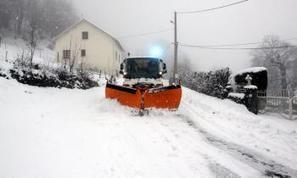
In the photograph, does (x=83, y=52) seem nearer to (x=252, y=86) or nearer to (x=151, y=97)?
(x=252, y=86)

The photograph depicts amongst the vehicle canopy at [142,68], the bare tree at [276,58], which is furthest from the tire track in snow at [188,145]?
the bare tree at [276,58]

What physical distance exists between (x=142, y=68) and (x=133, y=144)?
6706mm

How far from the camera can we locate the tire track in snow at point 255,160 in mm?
4355

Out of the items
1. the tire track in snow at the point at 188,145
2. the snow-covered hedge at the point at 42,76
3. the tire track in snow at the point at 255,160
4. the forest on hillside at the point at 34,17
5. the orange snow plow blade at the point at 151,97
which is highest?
the forest on hillside at the point at 34,17

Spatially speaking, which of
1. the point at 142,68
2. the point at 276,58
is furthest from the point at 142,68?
the point at 276,58

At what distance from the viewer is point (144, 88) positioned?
34.9 feet

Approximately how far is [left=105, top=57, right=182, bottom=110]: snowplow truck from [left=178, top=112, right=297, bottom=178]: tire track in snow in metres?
3.11

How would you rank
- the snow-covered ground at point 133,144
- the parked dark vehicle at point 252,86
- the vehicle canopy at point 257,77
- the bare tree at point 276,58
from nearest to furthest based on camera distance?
the snow-covered ground at point 133,144, the parked dark vehicle at point 252,86, the vehicle canopy at point 257,77, the bare tree at point 276,58

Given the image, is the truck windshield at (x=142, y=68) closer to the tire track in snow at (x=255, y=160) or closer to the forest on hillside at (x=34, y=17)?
the tire track in snow at (x=255, y=160)

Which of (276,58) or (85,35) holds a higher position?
(85,35)

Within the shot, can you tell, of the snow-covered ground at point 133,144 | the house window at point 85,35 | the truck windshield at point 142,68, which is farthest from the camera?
the house window at point 85,35

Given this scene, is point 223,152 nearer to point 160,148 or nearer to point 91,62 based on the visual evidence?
point 160,148

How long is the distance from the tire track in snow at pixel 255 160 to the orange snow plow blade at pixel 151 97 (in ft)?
10.1

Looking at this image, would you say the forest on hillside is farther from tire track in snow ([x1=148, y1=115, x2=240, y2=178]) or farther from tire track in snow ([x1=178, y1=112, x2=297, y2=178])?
tire track in snow ([x1=178, y1=112, x2=297, y2=178])
